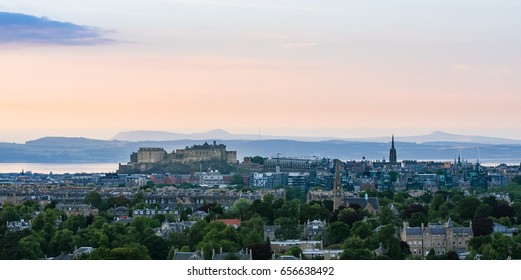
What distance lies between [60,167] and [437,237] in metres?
124

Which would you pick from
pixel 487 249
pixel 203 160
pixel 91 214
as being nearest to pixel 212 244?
pixel 487 249

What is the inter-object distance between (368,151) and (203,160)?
17.5 m

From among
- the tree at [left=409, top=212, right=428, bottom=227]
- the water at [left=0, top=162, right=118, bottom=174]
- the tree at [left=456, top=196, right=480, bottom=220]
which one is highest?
the water at [left=0, top=162, right=118, bottom=174]

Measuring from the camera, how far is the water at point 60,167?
153875mm

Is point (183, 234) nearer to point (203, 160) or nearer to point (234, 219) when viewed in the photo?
point (234, 219)

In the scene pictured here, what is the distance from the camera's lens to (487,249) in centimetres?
3819

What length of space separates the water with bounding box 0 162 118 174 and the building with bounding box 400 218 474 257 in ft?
355

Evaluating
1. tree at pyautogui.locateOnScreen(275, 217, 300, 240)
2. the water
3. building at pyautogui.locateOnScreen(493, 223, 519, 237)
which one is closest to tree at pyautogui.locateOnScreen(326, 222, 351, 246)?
tree at pyautogui.locateOnScreen(275, 217, 300, 240)

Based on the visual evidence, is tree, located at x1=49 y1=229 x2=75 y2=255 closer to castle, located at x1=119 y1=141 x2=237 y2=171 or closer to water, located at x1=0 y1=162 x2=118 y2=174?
castle, located at x1=119 y1=141 x2=237 y2=171

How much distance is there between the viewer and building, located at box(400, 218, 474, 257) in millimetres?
43188

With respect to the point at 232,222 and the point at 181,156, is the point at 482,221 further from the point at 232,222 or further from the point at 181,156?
the point at 181,156
